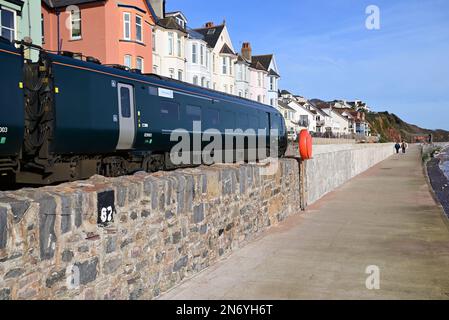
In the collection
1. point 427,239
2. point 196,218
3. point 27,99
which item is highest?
point 27,99

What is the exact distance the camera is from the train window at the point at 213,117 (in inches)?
682

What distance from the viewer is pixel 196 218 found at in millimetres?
7465

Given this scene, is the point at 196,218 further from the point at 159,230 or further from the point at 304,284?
the point at 304,284

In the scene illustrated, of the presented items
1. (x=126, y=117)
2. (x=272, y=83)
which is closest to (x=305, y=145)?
(x=126, y=117)

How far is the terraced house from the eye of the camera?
2158cm

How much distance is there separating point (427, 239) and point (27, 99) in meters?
8.86

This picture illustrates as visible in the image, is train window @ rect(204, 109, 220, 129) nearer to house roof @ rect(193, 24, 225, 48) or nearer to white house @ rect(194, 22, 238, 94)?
white house @ rect(194, 22, 238, 94)

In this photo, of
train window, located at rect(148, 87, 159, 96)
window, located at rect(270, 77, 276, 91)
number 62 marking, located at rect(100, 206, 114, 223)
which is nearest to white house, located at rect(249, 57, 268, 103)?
window, located at rect(270, 77, 276, 91)

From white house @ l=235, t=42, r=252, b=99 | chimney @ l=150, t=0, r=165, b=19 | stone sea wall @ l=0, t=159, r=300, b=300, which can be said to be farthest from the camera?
white house @ l=235, t=42, r=252, b=99

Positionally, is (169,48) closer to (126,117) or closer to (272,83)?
(272,83)

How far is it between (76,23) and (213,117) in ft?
65.0

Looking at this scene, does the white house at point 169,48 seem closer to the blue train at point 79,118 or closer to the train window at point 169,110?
the train window at point 169,110

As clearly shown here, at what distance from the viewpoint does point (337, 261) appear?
819cm
